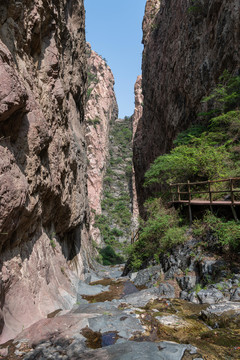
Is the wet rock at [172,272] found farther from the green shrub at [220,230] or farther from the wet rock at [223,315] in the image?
the wet rock at [223,315]

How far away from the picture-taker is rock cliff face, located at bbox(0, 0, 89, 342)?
528cm

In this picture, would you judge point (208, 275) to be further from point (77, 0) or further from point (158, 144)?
point (158, 144)

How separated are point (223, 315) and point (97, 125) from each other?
175 ft

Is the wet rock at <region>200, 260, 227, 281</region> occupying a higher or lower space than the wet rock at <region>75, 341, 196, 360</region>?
higher

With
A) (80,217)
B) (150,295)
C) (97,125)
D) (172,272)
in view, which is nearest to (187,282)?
(172,272)

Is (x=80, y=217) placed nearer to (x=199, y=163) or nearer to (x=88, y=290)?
(x=88, y=290)

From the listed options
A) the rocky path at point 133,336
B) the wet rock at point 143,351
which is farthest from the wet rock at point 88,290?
the wet rock at point 143,351

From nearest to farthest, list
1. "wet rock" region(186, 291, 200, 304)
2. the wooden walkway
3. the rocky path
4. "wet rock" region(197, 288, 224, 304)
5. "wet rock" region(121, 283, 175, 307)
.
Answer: the rocky path, "wet rock" region(197, 288, 224, 304), "wet rock" region(186, 291, 200, 304), "wet rock" region(121, 283, 175, 307), the wooden walkway

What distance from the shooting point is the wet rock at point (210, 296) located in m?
6.28

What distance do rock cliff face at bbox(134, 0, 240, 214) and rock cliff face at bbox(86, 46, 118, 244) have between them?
19.2 m

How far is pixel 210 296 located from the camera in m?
6.46

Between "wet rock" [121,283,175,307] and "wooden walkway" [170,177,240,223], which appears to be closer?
"wet rock" [121,283,175,307]

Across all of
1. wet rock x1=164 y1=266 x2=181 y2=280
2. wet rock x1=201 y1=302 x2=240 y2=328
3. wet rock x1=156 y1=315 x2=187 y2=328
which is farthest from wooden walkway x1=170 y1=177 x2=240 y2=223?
wet rock x1=156 y1=315 x2=187 y2=328

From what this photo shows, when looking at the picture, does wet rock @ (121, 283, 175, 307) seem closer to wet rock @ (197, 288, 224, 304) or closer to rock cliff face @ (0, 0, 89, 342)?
wet rock @ (197, 288, 224, 304)
